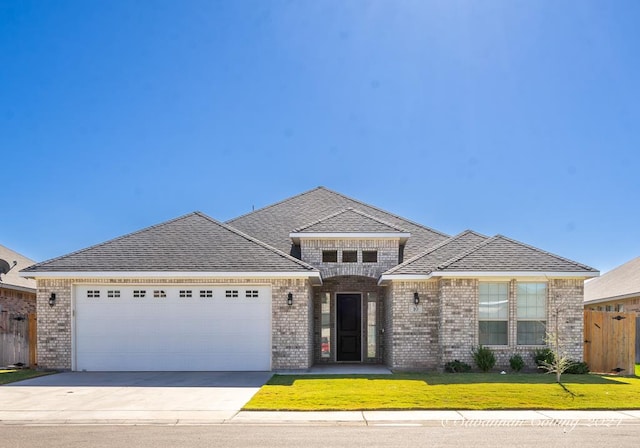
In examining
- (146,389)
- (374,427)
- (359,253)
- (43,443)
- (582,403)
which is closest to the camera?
(43,443)

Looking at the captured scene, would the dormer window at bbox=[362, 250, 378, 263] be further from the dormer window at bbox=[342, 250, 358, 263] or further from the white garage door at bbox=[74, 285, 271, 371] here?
the white garage door at bbox=[74, 285, 271, 371]

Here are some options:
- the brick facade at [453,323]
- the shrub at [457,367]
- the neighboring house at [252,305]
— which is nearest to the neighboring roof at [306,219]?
the neighboring house at [252,305]

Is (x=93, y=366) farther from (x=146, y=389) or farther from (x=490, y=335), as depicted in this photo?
(x=490, y=335)

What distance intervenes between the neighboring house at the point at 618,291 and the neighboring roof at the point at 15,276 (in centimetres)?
2378

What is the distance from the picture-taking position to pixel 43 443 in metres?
7.48

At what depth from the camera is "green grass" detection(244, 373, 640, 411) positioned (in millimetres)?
9953

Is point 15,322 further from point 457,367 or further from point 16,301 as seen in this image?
point 457,367

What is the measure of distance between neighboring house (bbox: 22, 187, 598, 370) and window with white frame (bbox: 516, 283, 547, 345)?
28 mm

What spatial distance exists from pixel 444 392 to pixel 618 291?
16.2 m

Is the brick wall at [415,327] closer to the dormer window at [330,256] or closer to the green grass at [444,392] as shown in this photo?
the green grass at [444,392]

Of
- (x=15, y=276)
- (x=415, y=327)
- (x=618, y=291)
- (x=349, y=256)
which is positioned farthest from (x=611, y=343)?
(x=15, y=276)

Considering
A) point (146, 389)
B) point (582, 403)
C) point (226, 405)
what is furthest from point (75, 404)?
point (582, 403)

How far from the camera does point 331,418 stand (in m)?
9.01

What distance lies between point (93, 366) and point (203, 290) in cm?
386
